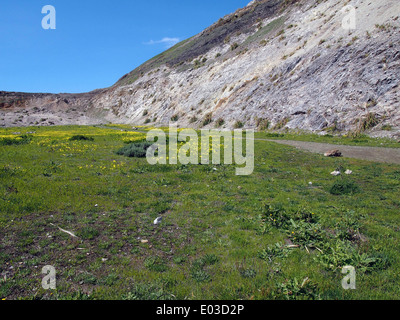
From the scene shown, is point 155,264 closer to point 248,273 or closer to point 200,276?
point 200,276

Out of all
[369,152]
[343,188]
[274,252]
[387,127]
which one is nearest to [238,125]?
[387,127]

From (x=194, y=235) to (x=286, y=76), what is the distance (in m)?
39.5

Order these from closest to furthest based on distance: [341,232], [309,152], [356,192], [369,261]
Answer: [369,261]
[341,232]
[356,192]
[309,152]

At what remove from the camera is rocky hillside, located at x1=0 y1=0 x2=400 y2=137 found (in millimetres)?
28250

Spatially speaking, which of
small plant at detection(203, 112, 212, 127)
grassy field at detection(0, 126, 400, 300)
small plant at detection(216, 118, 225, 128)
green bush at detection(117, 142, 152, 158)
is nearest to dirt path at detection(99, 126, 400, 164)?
grassy field at detection(0, 126, 400, 300)

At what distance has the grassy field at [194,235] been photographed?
4977 millimetres

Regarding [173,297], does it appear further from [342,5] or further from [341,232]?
[342,5]

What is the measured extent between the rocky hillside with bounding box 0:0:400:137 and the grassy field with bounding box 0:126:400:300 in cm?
1969

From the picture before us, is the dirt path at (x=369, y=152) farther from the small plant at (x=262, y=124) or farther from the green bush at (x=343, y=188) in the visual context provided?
the small plant at (x=262, y=124)

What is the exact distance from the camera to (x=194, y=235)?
7293 millimetres

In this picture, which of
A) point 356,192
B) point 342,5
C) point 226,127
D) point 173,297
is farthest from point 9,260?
point 342,5

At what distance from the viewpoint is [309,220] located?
25.2 ft

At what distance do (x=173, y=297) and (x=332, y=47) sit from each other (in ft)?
140
